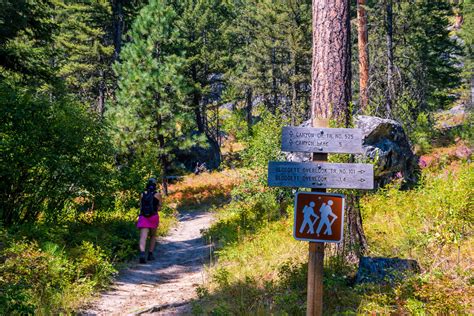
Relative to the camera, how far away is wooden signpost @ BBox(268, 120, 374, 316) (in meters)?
3.57

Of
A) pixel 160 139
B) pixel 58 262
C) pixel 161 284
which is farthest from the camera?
pixel 160 139

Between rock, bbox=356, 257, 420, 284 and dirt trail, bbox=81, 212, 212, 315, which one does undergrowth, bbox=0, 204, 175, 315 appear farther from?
rock, bbox=356, 257, 420, 284

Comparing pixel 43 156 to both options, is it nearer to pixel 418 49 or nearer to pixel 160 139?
pixel 160 139

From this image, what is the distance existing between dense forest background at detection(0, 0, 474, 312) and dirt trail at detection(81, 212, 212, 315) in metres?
0.53

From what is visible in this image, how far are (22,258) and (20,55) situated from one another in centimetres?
690

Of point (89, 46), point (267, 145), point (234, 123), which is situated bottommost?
point (267, 145)

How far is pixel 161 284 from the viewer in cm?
699

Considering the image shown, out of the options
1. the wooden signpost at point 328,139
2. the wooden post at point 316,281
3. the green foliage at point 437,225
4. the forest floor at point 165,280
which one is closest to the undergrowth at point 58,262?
the forest floor at point 165,280

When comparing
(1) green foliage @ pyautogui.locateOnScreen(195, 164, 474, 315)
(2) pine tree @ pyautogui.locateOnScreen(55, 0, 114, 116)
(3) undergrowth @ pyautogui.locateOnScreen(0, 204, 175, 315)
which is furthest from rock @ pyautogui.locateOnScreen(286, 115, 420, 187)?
(2) pine tree @ pyautogui.locateOnScreen(55, 0, 114, 116)

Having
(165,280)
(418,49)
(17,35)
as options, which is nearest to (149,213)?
(165,280)

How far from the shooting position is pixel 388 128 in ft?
32.0

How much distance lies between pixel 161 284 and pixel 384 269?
407 cm

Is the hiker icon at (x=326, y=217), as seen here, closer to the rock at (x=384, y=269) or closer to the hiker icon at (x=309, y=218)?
the hiker icon at (x=309, y=218)

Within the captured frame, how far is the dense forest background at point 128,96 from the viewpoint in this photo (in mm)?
7512
